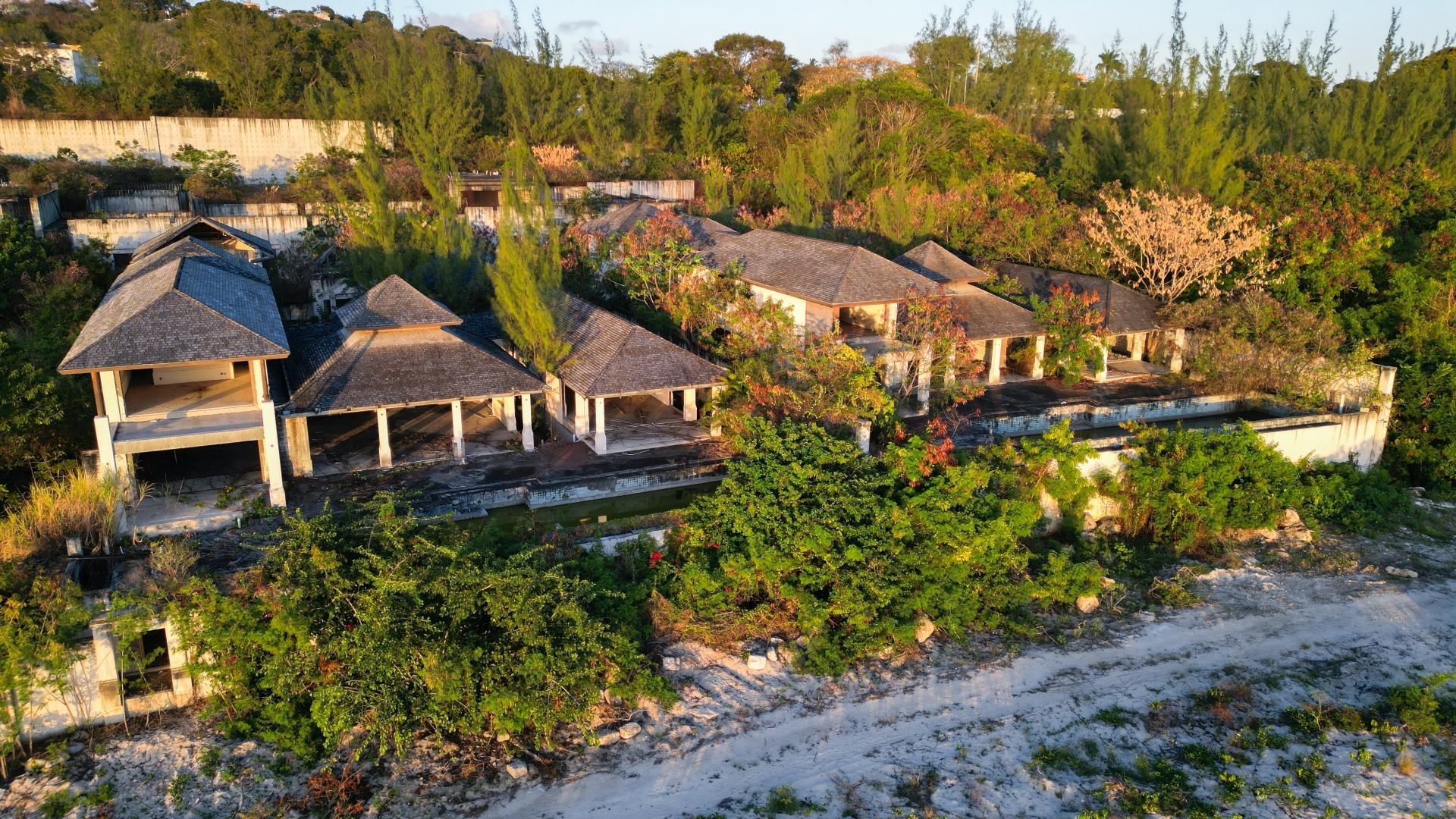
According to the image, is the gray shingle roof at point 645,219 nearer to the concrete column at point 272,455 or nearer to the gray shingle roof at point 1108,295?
the gray shingle roof at point 1108,295

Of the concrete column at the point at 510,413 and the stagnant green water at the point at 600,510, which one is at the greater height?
the concrete column at the point at 510,413

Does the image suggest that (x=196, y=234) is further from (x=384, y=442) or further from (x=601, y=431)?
(x=601, y=431)

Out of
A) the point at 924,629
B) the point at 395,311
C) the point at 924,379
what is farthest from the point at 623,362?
the point at 924,629

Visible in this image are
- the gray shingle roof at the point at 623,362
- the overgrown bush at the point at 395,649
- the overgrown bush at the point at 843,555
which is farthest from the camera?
the gray shingle roof at the point at 623,362

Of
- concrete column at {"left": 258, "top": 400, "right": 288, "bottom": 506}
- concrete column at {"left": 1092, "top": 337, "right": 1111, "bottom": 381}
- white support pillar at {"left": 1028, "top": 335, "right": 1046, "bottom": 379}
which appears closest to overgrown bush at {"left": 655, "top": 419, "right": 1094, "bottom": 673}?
concrete column at {"left": 258, "top": 400, "right": 288, "bottom": 506}

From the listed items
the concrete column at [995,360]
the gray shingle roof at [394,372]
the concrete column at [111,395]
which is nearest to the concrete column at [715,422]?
the gray shingle roof at [394,372]

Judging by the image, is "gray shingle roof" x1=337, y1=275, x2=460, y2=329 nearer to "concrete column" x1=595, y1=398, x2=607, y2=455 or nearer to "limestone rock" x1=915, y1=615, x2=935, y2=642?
"concrete column" x1=595, y1=398, x2=607, y2=455
